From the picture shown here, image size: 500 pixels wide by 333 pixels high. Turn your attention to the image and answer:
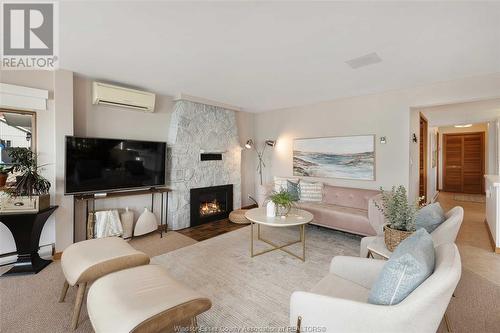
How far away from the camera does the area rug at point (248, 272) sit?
188cm

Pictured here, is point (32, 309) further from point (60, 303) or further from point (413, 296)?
point (413, 296)

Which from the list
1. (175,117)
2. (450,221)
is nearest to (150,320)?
(450,221)

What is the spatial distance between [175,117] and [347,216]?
336 centimetres

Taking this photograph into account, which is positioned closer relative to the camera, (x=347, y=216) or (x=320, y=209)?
(x=347, y=216)

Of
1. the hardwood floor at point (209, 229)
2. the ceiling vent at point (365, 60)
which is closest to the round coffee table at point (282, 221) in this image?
the hardwood floor at point (209, 229)

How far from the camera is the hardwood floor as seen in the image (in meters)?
3.79

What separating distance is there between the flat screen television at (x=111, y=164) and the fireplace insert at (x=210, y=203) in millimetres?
768

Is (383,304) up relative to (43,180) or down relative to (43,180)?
down

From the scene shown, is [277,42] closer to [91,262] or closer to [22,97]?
[91,262]

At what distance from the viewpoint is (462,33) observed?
206 cm

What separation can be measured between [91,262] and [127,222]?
183 cm

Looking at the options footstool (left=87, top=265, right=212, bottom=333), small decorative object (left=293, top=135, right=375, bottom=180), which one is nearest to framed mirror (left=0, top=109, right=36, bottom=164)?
footstool (left=87, top=265, right=212, bottom=333)

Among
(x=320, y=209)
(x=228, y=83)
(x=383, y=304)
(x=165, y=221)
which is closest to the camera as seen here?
(x=383, y=304)

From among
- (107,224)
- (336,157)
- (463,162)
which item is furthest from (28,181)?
(463,162)
